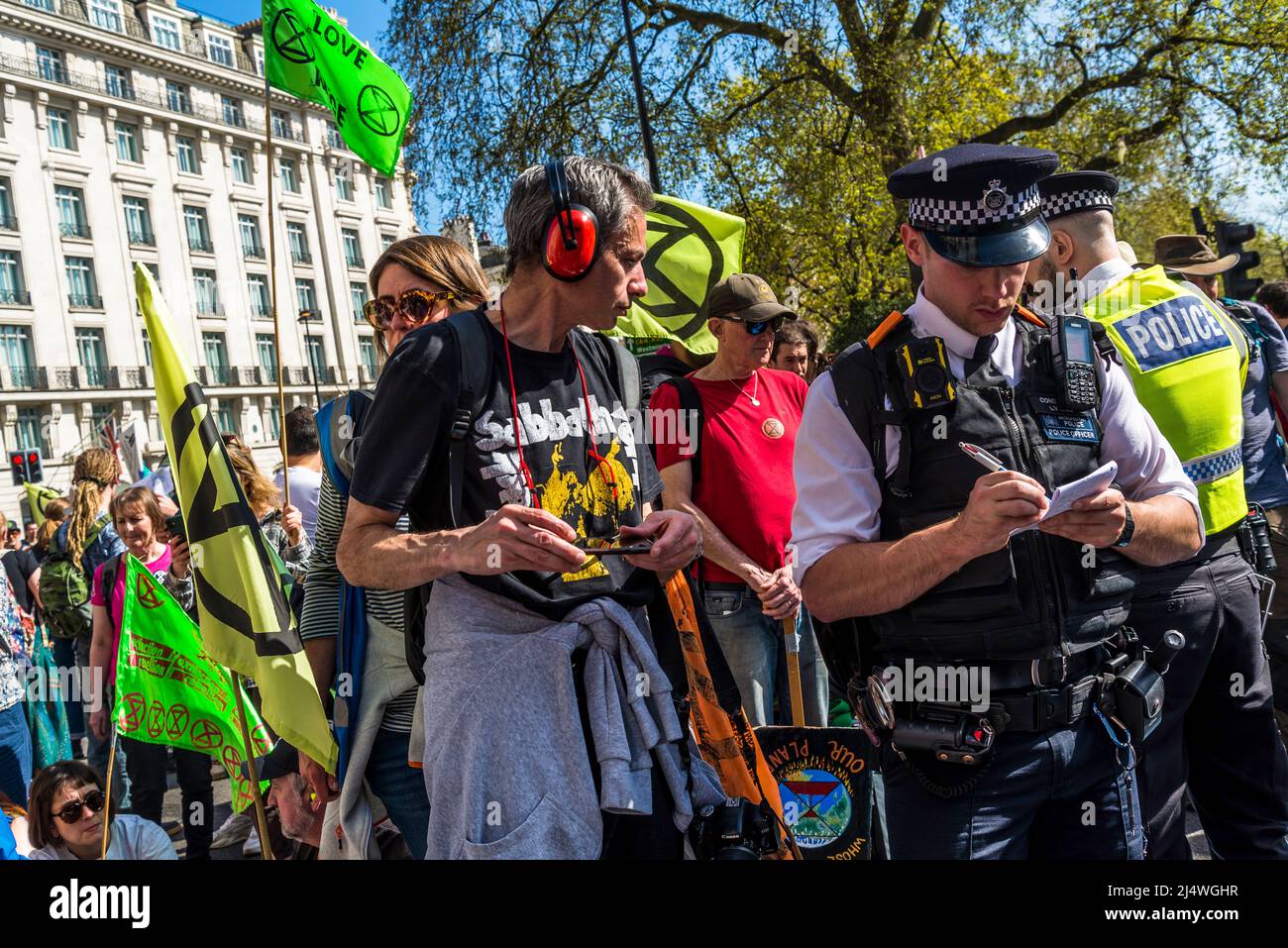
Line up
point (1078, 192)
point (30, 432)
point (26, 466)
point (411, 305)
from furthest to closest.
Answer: point (30, 432)
point (26, 466)
point (1078, 192)
point (411, 305)

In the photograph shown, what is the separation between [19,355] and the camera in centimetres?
4578

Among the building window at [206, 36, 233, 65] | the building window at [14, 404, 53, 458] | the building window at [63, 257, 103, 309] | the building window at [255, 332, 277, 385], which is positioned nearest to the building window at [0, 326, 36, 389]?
the building window at [14, 404, 53, 458]

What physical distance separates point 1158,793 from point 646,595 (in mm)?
1521

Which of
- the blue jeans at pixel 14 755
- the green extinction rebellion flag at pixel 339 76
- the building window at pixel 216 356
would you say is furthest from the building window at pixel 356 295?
the green extinction rebellion flag at pixel 339 76

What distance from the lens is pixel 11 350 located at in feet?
150

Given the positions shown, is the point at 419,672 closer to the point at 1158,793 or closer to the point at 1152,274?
the point at 1158,793

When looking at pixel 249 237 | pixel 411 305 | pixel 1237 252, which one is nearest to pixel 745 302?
pixel 411 305

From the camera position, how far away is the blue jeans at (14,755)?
4930mm

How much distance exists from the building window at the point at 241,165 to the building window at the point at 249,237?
2.14 meters

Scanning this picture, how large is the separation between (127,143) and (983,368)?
5641cm

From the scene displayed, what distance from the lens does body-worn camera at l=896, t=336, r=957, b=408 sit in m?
2.27

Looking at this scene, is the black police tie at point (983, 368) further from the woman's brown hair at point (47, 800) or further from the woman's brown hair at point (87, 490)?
the woman's brown hair at point (87, 490)

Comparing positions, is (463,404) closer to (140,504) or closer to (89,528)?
(140,504)

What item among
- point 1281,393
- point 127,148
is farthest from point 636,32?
point 127,148
